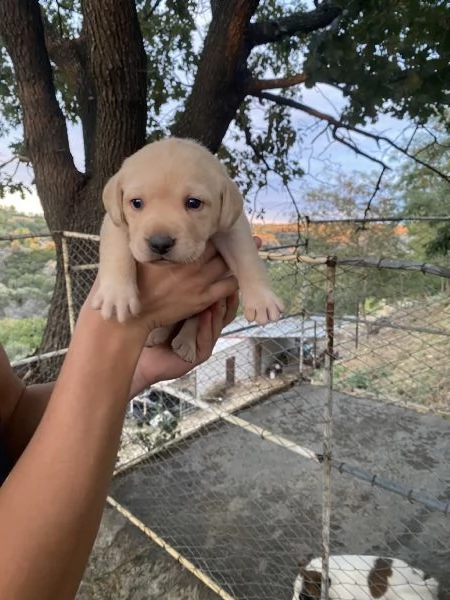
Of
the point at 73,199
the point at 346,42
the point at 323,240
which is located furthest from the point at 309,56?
the point at 323,240

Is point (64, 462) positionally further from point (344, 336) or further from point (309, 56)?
point (344, 336)

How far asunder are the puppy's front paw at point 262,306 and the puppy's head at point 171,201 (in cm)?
18

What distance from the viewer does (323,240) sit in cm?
784

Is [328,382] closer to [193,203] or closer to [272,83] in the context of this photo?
[193,203]

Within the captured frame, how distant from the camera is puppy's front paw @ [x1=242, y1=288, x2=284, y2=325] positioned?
1.20 meters

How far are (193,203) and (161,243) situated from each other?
0.14m

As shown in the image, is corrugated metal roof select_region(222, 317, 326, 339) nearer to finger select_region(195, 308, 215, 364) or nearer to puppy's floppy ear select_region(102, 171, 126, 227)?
finger select_region(195, 308, 215, 364)

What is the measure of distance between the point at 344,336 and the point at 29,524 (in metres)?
5.32

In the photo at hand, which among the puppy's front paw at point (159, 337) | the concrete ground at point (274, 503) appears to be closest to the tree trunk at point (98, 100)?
the concrete ground at point (274, 503)

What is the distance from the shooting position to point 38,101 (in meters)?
3.49

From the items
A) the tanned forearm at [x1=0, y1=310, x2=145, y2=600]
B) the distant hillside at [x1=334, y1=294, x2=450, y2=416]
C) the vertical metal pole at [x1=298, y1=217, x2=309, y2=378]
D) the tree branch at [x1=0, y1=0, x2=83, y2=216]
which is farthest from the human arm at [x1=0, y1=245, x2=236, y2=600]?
the distant hillside at [x1=334, y1=294, x2=450, y2=416]

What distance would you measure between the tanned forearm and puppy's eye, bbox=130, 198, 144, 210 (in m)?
0.37

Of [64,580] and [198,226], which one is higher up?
[198,226]

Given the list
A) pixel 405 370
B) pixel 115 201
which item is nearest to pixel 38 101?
pixel 115 201
